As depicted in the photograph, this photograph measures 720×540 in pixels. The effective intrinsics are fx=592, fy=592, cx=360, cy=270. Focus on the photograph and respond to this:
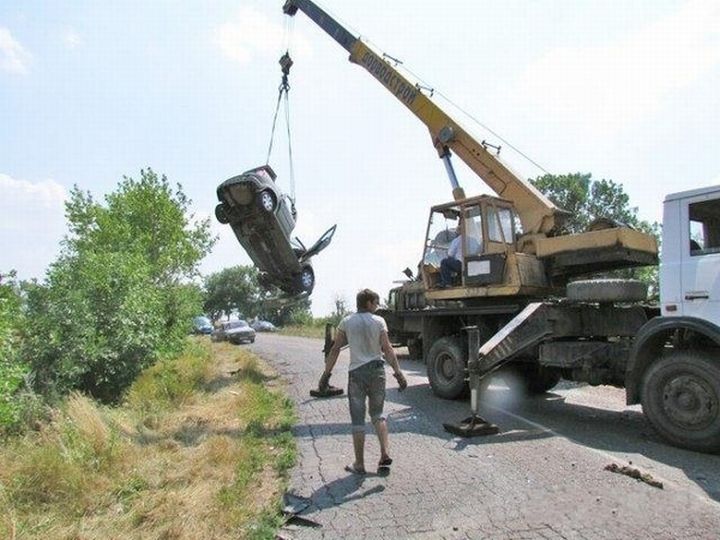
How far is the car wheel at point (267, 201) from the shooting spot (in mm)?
12516

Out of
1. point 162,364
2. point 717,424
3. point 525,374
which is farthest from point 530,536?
point 162,364

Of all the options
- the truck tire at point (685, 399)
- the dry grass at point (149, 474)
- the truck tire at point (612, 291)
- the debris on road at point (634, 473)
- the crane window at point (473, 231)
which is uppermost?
the crane window at point (473, 231)

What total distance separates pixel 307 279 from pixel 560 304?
296 inches

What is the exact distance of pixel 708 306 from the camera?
6.19 metres

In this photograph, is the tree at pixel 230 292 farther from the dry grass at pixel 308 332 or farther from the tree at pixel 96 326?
the tree at pixel 96 326

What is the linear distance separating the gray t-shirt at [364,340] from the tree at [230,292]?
82683 mm

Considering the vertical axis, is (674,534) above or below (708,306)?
below

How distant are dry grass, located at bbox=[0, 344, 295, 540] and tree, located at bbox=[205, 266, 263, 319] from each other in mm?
79986

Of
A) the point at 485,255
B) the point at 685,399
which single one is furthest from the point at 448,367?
the point at 685,399

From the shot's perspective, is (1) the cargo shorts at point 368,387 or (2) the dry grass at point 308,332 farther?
(2) the dry grass at point 308,332

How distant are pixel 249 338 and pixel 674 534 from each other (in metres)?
28.7

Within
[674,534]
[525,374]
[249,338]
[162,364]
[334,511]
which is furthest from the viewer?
[249,338]

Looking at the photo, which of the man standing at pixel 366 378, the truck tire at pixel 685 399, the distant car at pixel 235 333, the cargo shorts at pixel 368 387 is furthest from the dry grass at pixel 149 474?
the distant car at pixel 235 333

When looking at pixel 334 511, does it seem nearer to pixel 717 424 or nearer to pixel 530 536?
pixel 530 536
